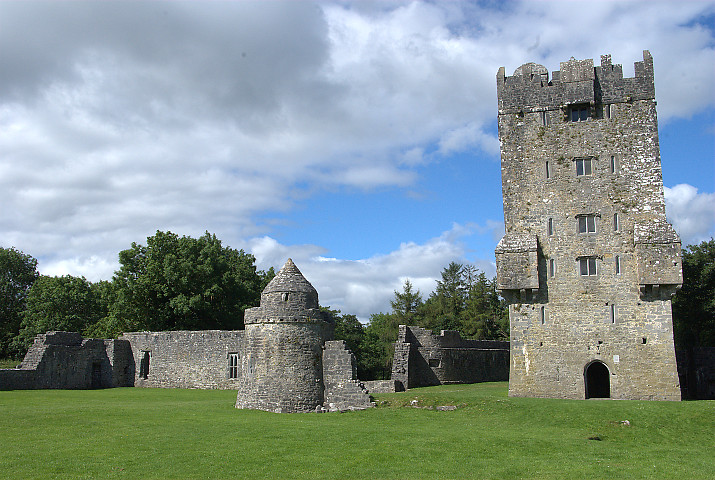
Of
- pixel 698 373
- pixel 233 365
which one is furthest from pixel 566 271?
pixel 233 365

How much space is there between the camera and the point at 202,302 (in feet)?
163

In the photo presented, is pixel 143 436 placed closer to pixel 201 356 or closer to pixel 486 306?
pixel 201 356

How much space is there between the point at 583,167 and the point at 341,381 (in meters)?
15.7

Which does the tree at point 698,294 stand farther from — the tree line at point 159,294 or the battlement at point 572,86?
the tree line at point 159,294

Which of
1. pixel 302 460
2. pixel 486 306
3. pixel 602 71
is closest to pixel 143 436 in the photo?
pixel 302 460

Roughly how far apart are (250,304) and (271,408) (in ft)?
104

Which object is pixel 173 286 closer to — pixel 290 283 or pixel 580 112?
pixel 290 283

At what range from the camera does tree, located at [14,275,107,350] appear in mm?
59344

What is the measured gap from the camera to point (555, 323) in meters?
29.0

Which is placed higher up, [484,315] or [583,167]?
[583,167]

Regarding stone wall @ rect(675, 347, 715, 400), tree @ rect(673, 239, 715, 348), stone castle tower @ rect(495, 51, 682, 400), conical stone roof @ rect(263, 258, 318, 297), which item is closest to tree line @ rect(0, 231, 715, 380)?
tree @ rect(673, 239, 715, 348)

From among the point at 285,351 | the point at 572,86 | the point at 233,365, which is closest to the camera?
the point at 285,351

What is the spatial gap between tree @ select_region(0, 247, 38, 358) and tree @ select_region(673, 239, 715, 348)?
61461 mm

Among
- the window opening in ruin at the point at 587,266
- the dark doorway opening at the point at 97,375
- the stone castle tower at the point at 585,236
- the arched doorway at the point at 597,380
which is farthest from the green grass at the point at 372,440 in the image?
the dark doorway opening at the point at 97,375
